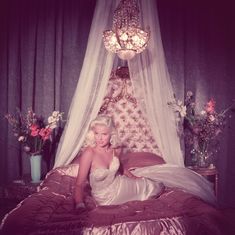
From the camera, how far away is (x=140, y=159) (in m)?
4.62

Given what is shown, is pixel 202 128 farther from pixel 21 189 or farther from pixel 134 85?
pixel 21 189

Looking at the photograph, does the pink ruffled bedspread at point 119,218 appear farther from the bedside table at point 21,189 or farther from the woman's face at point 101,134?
the bedside table at point 21,189

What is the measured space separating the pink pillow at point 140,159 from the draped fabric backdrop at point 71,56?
43.2 inches

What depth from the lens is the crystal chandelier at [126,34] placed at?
4.09 m

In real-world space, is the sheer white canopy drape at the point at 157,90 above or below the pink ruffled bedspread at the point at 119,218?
above

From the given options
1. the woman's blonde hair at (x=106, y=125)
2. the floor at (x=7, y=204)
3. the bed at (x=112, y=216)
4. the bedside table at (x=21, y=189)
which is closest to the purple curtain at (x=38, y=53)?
the floor at (x=7, y=204)

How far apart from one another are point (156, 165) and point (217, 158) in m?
1.46

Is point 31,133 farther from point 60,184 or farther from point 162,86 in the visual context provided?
point 162,86

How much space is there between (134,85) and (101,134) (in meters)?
1.23

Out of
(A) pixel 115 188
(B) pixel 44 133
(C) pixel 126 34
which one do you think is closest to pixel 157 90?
(C) pixel 126 34

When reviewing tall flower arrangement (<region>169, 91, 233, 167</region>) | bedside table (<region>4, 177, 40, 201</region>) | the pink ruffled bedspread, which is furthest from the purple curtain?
the pink ruffled bedspread

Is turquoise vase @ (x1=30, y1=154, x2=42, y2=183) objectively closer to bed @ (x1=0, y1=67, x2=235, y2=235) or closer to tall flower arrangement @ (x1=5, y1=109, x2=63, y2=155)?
tall flower arrangement @ (x1=5, y1=109, x2=63, y2=155)

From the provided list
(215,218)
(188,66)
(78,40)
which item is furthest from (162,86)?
(215,218)

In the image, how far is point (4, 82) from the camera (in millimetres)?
5316
